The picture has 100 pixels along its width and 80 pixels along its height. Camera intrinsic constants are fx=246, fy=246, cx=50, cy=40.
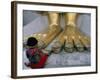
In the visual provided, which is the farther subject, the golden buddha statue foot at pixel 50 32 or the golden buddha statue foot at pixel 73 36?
the golden buddha statue foot at pixel 73 36

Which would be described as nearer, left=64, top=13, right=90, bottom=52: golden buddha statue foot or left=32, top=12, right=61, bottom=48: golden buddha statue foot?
left=32, top=12, right=61, bottom=48: golden buddha statue foot

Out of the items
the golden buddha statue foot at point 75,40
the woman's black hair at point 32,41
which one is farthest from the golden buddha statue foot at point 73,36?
the woman's black hair at point 32,41

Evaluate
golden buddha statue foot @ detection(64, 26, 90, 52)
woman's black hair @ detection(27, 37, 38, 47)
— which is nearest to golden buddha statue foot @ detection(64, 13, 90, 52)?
golden buddha statue foot @ detection(64, 26, 90, 52)

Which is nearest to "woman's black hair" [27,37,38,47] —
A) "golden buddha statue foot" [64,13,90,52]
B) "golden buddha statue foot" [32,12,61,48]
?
"golden buddha statue foot" [32,12,61,48]

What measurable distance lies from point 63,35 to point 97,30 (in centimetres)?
35

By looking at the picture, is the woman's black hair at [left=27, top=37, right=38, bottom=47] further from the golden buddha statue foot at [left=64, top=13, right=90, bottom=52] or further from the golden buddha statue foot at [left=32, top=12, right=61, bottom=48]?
the golden buddha statue foot at [left=64, top=13, right=90, bottom=52]

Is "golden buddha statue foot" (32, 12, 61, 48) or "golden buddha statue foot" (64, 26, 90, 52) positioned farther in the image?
"golden buddha statue foot" (64, 26, 90, 52)

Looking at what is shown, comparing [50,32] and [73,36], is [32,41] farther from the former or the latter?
[73,36]

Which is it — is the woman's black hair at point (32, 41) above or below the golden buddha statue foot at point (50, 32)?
below

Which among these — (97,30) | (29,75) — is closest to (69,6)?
(97,30)

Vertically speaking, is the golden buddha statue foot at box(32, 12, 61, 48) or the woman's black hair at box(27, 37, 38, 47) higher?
the golden buddha statue foot at box(32, 12, 61, 48)

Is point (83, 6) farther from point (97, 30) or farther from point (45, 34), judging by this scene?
point (45, 34)

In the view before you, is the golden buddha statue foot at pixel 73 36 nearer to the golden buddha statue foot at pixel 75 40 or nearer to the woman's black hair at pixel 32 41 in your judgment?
the golden buddha statue foot at pixel 75 40

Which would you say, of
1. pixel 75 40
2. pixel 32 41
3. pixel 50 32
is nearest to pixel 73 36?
pixel 75 40
